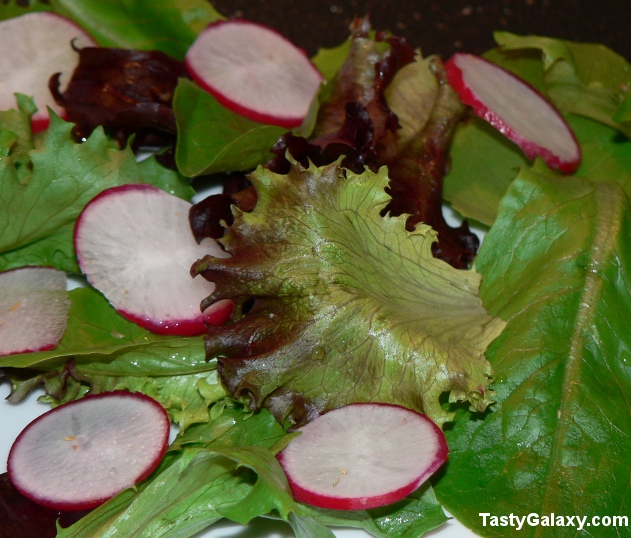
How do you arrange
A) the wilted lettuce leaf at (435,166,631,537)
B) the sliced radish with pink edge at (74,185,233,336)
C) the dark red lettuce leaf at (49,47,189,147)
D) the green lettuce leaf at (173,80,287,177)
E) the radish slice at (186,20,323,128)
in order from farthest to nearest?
the radish slice at (186,20,323,128)
the dark red lettuce leaf at (49,47,189,147)
the green lettuce leaf at (173,80,287,177)
the sliced radish with pink edge at (74,185,233,336)
the wilted lettuce leaf at (435,166,631,537)

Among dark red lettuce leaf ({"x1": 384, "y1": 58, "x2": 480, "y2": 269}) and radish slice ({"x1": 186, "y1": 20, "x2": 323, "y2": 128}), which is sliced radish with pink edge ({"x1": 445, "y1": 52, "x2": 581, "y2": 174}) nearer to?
dark red lettuce leaf ({"x1": 384, "y1": 58, "x2": 480, "y2": 269})

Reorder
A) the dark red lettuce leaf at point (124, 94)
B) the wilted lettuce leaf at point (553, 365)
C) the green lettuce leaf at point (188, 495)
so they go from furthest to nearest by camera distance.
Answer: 1. the dark red lettuce leaf at point (124, 94)
2. the wilted lettuce leaf at point (553, 365)
3. the green lettuce leaf at point (188, 495)

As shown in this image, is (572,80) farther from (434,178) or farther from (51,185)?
(51,185)

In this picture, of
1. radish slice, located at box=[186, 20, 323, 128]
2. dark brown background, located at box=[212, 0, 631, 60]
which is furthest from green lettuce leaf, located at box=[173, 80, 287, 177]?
dark brown background, located at box=[212, 0, 631, 60]

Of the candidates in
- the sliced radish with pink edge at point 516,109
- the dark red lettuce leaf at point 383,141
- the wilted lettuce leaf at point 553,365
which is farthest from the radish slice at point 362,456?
the sliced radish with pink edge at point 516,109

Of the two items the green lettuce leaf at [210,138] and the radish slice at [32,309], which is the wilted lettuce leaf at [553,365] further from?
the radish slice at [32,309]

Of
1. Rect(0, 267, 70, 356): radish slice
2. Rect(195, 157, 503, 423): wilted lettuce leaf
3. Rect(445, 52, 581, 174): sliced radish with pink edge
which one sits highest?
Rect(445, 52, 581, 174): sliced radish with pink edge
